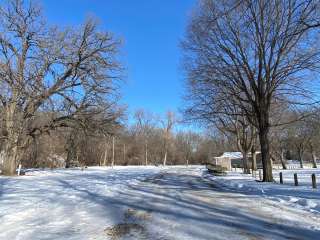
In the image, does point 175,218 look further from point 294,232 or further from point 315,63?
point 315,63

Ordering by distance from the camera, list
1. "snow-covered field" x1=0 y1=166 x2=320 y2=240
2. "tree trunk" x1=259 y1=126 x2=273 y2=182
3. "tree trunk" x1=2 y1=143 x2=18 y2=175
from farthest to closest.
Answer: "tree trunk" x1=2 y1=143 x2=18 y2=175 → "tree trunk" x1=259 y1=126 x2=273 y2=182 → "snow-covered field" x1=0 y1=166 x2=320 y2=240

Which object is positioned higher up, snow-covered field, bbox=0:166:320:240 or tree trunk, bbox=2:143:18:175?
tree trunk, bbox=2:143:18:175

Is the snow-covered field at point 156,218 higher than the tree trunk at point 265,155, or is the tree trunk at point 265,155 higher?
the tree trunk at point 265,155

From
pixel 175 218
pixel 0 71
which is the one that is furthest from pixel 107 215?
pixel 0 71

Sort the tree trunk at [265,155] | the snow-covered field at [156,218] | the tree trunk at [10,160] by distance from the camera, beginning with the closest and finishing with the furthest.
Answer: the snow-covered field at [156,218], the tree trunk at [265,155], the tree trunk at [10,160]

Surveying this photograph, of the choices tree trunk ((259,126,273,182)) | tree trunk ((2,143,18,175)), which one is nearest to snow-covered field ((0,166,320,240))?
tree trunk ((259,126,273,182))

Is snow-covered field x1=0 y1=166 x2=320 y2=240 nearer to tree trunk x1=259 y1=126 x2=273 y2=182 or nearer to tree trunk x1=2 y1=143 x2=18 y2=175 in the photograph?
tree trunk x1=259 y1=126 x2=273 y2=182

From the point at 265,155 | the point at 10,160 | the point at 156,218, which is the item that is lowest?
the point at 156,218

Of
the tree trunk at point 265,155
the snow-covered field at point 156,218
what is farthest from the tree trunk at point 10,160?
the tree trunk at point 265,155

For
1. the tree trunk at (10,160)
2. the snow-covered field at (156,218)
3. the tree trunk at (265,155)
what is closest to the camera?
the snow-covered field at (156,218)

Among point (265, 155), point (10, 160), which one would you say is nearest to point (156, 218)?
point (265, 155)

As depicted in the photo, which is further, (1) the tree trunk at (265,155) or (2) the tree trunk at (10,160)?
(2) the tree trunk at (10,160)

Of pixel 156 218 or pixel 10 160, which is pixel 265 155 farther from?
pixel 10 160

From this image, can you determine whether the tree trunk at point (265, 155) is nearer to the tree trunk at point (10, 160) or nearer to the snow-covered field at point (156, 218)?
the snow-covered field at point (156, 218)
